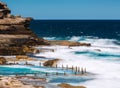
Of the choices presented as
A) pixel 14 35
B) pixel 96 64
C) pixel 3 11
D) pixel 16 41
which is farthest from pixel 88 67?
pixel 3 11

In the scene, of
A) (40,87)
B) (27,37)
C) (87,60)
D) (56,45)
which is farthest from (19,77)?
(56,45)

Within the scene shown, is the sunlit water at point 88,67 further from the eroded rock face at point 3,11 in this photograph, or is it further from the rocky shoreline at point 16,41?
the eroded rock face at point 3,11

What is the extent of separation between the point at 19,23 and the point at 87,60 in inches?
1114

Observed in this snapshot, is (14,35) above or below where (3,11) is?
below

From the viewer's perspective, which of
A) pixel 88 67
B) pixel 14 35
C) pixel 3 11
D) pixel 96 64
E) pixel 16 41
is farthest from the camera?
pixel 3 11

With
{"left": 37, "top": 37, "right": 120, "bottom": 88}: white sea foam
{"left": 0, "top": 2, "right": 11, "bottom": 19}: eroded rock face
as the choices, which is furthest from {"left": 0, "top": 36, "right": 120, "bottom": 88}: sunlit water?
{"left": 0, "top": 2, "right": 11, "bottom": 19}: eroded rock face

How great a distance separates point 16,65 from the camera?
82812 mm

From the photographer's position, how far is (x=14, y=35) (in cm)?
10656

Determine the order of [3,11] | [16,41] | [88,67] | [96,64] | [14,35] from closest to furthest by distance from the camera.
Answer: [88,67] < [96,64] < [16,41] < [14,35] < [3,11]

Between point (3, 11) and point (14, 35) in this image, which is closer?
point (14, 35)

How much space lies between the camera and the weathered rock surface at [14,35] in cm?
9841

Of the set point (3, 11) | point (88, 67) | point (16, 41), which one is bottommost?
point (88, 67)

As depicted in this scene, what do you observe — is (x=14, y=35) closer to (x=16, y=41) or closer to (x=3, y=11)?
(x=16, y=41)

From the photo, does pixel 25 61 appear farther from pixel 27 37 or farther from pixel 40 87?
pixel 40 87
